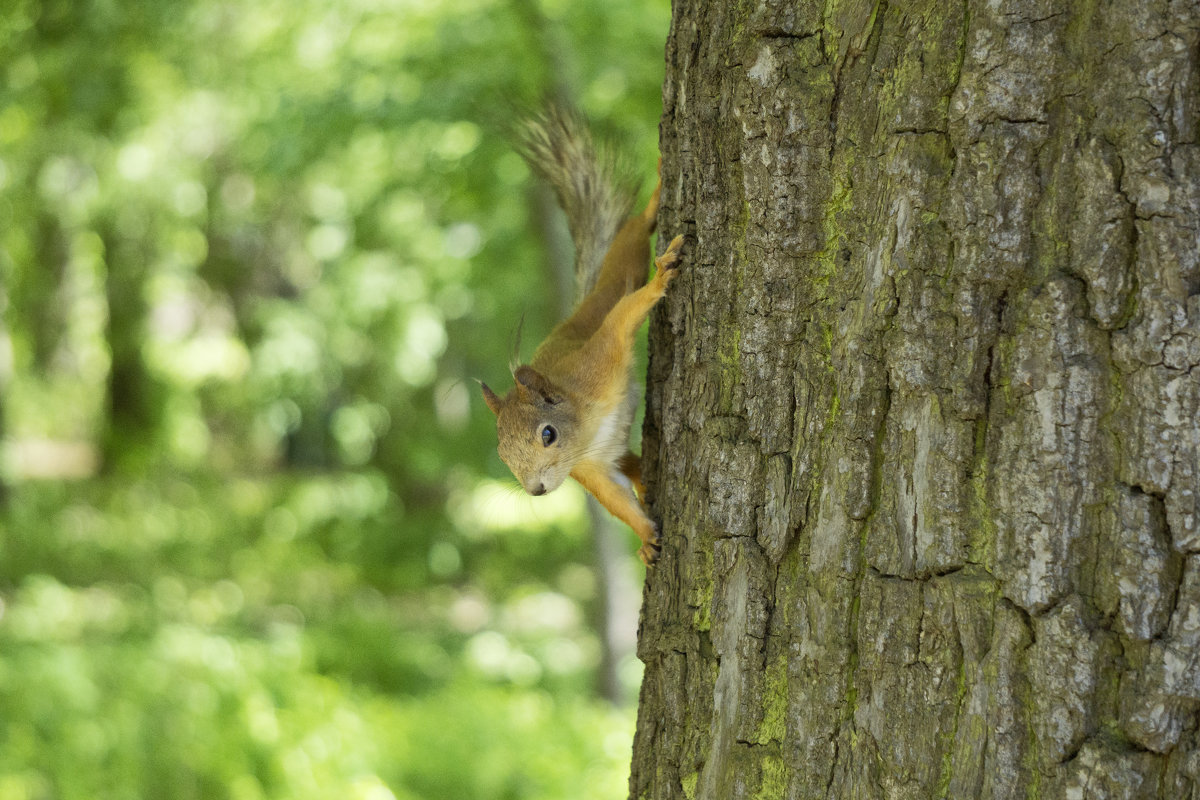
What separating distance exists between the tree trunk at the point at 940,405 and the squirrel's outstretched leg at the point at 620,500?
0.45 feet

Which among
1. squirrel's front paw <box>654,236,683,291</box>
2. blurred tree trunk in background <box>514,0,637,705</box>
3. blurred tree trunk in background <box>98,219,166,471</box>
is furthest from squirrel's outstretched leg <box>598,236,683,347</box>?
blurred tree trunk in background <box>98,219,166,471</box>

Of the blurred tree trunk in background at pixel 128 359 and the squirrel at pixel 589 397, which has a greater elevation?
the blurred tree trunk in background at pixel 128 359

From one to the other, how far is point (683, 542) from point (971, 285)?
54 centimetres

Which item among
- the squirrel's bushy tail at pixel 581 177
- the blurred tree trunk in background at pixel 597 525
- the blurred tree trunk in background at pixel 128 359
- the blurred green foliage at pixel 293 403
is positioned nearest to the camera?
the squirrel's bushy tail at pixel 581 177

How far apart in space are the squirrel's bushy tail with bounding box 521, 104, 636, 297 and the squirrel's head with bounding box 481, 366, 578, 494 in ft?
1.39

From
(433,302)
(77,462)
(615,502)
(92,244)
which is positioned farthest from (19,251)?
(615,502)

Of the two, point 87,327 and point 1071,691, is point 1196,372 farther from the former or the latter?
point 87,327

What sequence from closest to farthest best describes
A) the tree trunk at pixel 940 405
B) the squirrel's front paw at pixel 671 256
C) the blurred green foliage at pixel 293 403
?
the tree trunk at pixel 940 405 < the squirrel's front paw at pixel 671 256 < the blurred green foliage at pixel 293 403

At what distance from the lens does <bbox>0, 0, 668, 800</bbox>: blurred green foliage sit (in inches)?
158

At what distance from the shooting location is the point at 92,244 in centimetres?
1016

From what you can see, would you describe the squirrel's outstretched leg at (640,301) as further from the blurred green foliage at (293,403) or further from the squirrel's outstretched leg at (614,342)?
the blurred green foliage at (293,403)

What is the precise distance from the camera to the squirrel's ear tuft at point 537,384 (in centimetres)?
187


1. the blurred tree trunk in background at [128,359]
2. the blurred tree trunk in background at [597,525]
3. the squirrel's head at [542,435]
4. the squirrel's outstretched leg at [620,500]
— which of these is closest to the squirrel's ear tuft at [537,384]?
the squirrel's head at [542,435]

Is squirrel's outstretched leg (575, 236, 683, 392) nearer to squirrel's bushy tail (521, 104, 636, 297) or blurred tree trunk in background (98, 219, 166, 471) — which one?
squirrel's bushy tail (521, 104, 636, 297)
